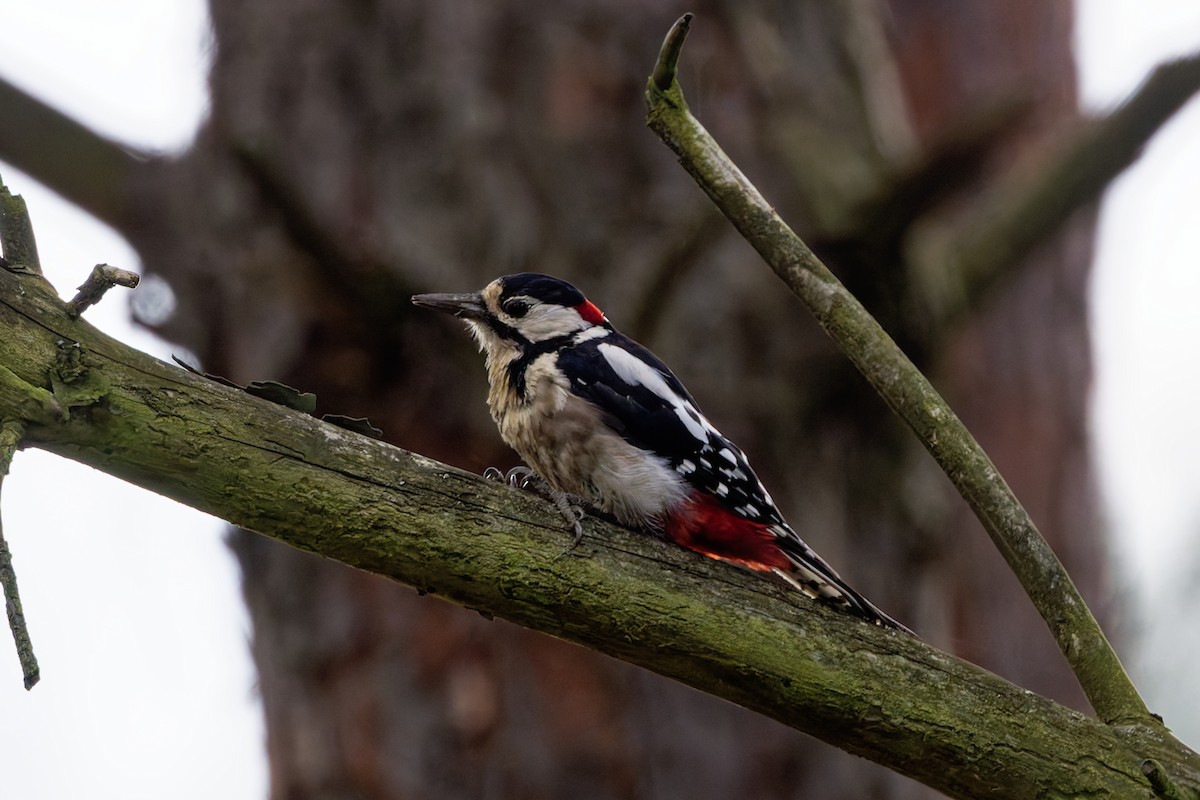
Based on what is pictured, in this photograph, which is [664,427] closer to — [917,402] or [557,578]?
[917,402]

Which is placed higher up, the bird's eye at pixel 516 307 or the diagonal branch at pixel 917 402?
the bird's eye at pixel 516 307

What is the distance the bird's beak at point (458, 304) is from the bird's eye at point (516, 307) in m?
0.06

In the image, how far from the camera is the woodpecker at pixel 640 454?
9.32 ft

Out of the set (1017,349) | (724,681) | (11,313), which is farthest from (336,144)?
(1017,349)

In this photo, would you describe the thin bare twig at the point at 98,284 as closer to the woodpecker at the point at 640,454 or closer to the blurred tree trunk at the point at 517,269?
the woodpecker at the point at 640,454

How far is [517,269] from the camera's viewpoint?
344 cm

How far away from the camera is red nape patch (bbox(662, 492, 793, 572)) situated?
2.85 meters

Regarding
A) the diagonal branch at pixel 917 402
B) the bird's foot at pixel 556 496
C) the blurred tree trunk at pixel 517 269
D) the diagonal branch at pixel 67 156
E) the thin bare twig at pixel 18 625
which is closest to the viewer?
the thin bare twig at pixel 18 625

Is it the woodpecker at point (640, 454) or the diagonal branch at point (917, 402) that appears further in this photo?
the woodpecker at point (640, 454)

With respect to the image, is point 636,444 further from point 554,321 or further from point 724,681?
point 724,681

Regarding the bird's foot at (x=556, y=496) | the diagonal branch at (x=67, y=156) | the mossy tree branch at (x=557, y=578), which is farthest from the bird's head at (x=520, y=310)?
the mossy tree branch at (x=557, y=578)

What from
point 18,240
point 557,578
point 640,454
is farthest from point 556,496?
point 18,240

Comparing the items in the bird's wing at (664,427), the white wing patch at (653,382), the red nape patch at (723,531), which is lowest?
the red nape patch at (723,531)

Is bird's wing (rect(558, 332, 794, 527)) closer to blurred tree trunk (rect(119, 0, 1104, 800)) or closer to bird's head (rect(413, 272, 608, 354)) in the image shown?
bird's head (rect(413, 272, 608, 354))
